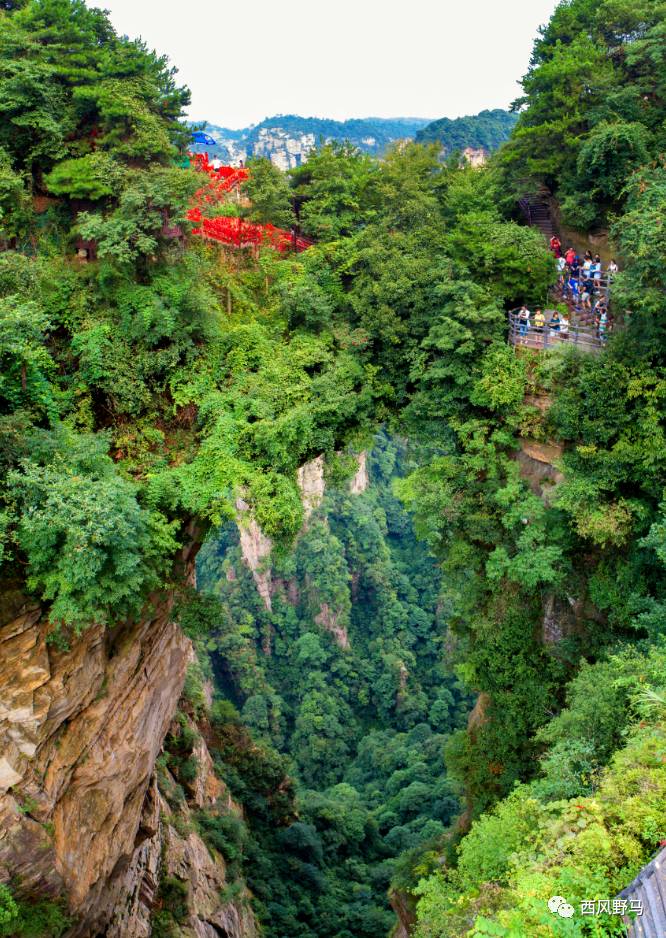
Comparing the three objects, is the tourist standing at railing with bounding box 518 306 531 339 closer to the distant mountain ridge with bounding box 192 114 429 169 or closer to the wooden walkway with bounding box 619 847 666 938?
the wooden walkway with bounding box 619 847 666 938

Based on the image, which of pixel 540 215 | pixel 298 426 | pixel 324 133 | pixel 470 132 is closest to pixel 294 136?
pixel 324 133

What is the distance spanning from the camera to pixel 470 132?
225ft

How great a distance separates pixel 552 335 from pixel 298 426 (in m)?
6.28

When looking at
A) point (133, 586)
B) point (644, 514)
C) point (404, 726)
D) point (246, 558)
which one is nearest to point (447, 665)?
point (644, 514)

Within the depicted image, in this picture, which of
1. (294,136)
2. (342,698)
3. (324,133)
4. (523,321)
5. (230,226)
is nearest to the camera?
(523,321)

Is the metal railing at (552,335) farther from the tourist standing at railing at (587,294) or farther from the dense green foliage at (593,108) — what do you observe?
the dense green foliage at (593,108)

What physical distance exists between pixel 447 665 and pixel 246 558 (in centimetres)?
3382

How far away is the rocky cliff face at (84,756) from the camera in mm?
10047

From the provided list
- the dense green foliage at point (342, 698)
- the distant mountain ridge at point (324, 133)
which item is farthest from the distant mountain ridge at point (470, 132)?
the dense green foliage at point (342, 698)

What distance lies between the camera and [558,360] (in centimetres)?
1338

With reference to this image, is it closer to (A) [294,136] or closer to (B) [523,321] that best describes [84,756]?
(B) [523,321]

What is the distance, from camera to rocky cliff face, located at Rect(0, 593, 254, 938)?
10047 mm

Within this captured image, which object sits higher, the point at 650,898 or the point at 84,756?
the point at 650,898

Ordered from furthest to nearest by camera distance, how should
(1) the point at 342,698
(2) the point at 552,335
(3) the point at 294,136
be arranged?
(3) the point at 294,136
(1) the point at 342,698
(2) the point at 552,335
